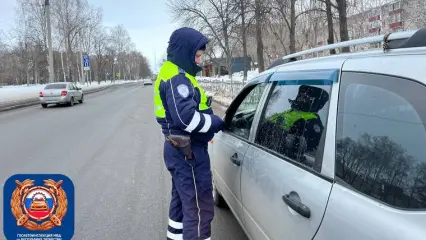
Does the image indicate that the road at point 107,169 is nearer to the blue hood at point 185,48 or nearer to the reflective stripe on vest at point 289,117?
the reflective stripe on vest at point 289,117

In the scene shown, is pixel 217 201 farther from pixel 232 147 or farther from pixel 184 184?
pixel 184 184

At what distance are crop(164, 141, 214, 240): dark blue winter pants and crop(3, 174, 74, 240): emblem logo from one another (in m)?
0.81

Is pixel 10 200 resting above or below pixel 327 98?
below

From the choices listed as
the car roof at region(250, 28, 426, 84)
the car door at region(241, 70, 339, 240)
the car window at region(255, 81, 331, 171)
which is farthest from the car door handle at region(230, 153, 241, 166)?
the car roof at region(250, 28, 426, 84)

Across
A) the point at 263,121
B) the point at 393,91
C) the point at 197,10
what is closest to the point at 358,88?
the point at 393,91

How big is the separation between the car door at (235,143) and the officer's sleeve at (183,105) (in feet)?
1.89

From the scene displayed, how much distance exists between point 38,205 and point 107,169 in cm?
438

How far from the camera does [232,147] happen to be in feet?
11.1

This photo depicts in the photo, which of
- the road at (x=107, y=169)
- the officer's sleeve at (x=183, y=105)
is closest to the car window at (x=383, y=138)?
the officer's sleeve at (x=183, y=105)

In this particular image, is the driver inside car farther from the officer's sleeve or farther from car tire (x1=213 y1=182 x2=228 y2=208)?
car tire (x1=213 y1=182 x2=228 y2=208)

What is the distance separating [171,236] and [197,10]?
3207 centimetres

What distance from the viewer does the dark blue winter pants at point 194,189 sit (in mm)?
2768

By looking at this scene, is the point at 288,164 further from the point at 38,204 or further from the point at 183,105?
the point at 38,204

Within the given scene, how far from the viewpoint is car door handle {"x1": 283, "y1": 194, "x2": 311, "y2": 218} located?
186cm
